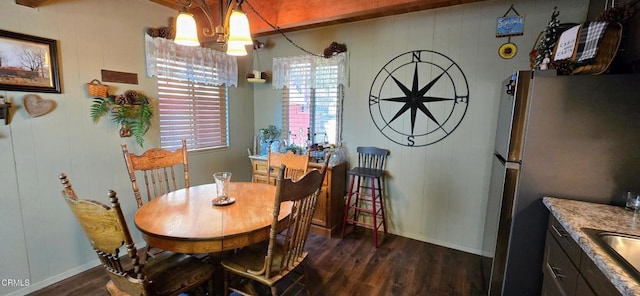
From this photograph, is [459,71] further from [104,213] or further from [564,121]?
[104,213]

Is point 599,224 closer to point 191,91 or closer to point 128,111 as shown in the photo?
point 128,111

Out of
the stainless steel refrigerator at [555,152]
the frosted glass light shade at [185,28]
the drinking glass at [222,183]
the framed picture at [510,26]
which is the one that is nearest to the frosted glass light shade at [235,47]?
the frosted glass light shade at [185,28]

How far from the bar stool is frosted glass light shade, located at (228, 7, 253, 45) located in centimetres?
176

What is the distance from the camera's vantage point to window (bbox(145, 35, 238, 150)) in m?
2.72

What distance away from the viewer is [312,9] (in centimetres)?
240

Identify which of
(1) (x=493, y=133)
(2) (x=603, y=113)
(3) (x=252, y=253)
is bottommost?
(3) (x=252, y=253)

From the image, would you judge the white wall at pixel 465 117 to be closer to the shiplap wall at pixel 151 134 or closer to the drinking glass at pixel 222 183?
the shiplap wall at pixel 151 134

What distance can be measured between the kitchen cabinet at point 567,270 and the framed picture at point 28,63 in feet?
10.7

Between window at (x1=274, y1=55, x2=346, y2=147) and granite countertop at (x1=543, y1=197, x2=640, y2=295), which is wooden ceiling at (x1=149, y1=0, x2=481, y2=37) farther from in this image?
granite countertop at (x1=543, y1=197, x2=640, y2=295)

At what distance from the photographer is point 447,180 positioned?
2.78 metres

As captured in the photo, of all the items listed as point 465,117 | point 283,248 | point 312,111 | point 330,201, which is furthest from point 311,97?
point 283,248

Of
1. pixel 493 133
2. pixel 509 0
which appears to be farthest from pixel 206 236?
pixel 509 0

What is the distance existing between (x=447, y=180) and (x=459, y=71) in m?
1.05

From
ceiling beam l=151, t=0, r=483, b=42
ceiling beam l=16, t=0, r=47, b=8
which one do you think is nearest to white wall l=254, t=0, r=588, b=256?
ceiling beam l=151, t=0, r=483, b=42
